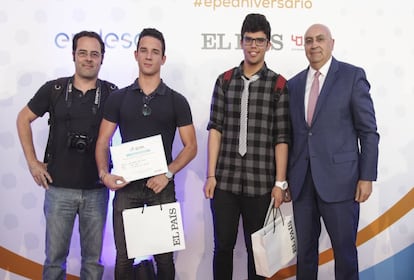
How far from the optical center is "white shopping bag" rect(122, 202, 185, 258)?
7.76 ft

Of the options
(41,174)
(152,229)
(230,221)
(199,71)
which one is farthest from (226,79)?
(41,174)

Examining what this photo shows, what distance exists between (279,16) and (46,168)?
1.88 meters

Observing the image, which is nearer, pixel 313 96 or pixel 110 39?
pixel 313 96

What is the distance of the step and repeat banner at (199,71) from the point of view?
120 inches

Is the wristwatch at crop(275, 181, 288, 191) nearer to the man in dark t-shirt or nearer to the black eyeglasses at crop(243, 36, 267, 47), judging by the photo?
the man in dark t-shirt

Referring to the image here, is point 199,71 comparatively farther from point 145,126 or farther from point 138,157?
point 138,157

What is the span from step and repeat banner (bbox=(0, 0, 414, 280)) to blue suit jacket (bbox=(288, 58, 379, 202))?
0.81m

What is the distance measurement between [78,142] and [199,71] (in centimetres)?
111

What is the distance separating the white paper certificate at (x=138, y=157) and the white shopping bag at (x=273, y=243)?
0.66 m

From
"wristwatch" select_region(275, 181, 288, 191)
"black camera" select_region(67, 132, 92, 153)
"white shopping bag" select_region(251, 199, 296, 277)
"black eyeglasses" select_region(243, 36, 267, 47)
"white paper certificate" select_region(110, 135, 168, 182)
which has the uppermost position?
"black eyeglasses" select_region(243, 36, 267, 47)

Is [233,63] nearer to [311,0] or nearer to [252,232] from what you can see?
[311,0]

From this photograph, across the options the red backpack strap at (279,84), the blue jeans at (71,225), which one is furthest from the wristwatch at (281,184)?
the blue jeans at (71,225)

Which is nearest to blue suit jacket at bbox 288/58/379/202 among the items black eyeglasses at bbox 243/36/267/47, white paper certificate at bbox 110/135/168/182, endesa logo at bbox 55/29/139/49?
black eyeglasses at bbox 243/36/267/47

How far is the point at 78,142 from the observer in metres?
2.36
